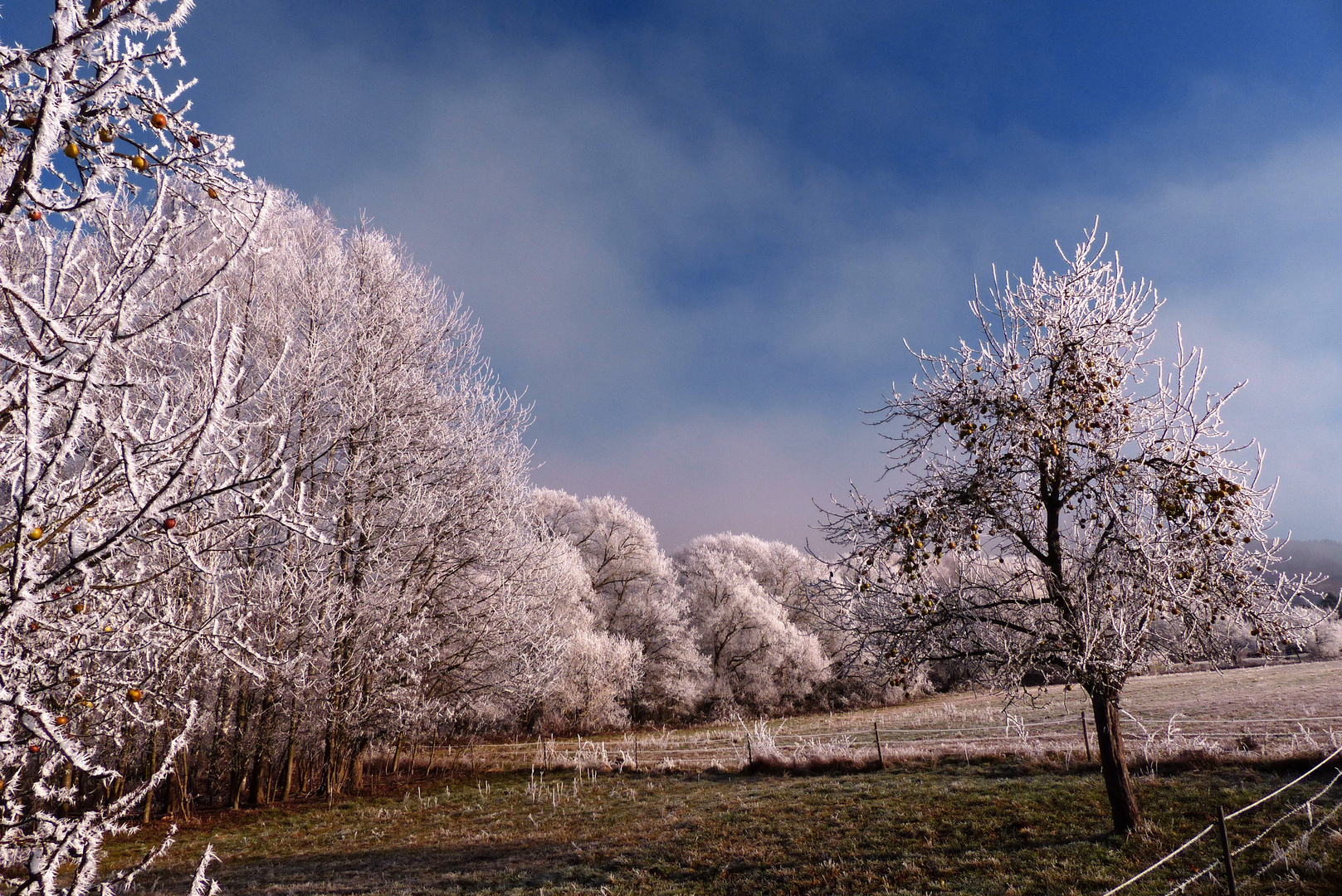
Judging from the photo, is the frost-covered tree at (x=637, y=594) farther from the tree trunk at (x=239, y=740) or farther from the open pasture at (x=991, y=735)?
the tree trunk at (x=239, y=740)

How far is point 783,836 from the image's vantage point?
9.12 m

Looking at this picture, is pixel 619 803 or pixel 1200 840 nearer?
pixel 1200 840

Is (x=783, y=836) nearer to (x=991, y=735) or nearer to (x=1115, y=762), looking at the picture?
(x=1115, y=762)

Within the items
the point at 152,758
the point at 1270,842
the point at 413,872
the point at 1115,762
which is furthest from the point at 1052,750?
the point at 152,758

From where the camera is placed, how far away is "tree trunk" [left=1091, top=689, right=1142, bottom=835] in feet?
23.3

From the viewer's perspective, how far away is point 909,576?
7.42 meters

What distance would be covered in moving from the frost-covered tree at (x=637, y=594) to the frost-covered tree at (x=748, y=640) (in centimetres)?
162

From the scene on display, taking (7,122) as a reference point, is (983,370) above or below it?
above

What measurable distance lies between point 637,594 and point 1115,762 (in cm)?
2993

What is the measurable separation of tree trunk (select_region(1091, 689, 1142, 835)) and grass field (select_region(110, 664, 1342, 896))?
25 cm

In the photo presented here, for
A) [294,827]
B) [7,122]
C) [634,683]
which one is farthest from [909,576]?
[634,683]

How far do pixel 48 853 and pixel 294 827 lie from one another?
1190 centimetres

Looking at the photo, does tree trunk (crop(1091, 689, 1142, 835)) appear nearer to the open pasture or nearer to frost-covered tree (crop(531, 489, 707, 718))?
the open pasture

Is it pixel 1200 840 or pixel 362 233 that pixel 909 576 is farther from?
pixel 362 233
